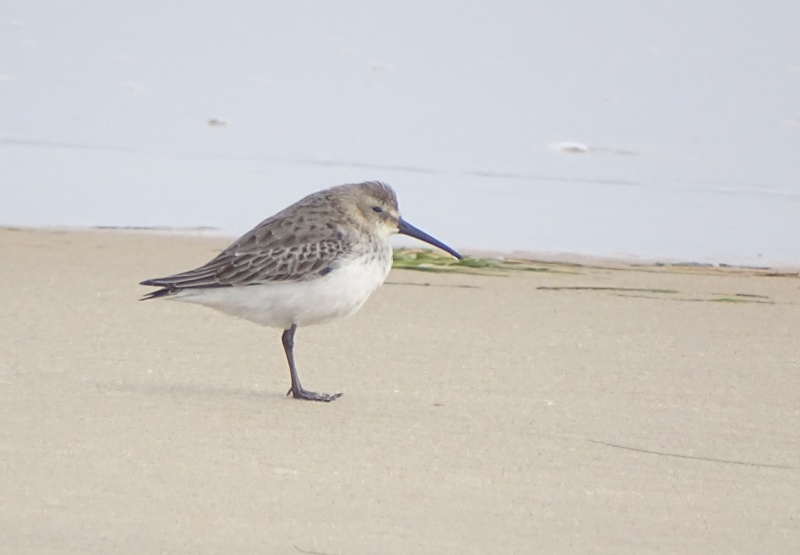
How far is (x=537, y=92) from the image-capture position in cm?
1423

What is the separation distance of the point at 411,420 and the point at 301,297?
2.50 feet

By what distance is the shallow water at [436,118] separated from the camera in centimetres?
1021

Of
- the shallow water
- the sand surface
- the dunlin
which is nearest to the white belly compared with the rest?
the dunlin

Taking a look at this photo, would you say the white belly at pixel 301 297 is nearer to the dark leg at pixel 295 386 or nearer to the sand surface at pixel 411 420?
the dark leg at pixel 295 386

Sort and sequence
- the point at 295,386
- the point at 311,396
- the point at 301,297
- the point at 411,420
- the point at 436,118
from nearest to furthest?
1. the point at 411,420
2. the point at 311,396
3. the point at 295,386
4. the point at 301,297
5. the point at 436,118

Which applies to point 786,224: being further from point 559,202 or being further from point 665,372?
point 665,372

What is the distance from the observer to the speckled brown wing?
589 centimetres

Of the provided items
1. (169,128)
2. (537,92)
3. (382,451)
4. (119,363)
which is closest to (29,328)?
(119,363)

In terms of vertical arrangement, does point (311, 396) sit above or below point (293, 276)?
below

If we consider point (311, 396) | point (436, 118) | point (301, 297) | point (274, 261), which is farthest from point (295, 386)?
point (436, 118)

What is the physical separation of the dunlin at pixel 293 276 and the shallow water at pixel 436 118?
3388 mm

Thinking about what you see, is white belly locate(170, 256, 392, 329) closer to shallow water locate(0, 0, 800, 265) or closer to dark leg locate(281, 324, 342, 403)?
dark leg locate(281, 324, 342, 403)

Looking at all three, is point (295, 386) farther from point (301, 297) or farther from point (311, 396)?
point (301, 297)

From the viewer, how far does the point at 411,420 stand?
538 centimetres
